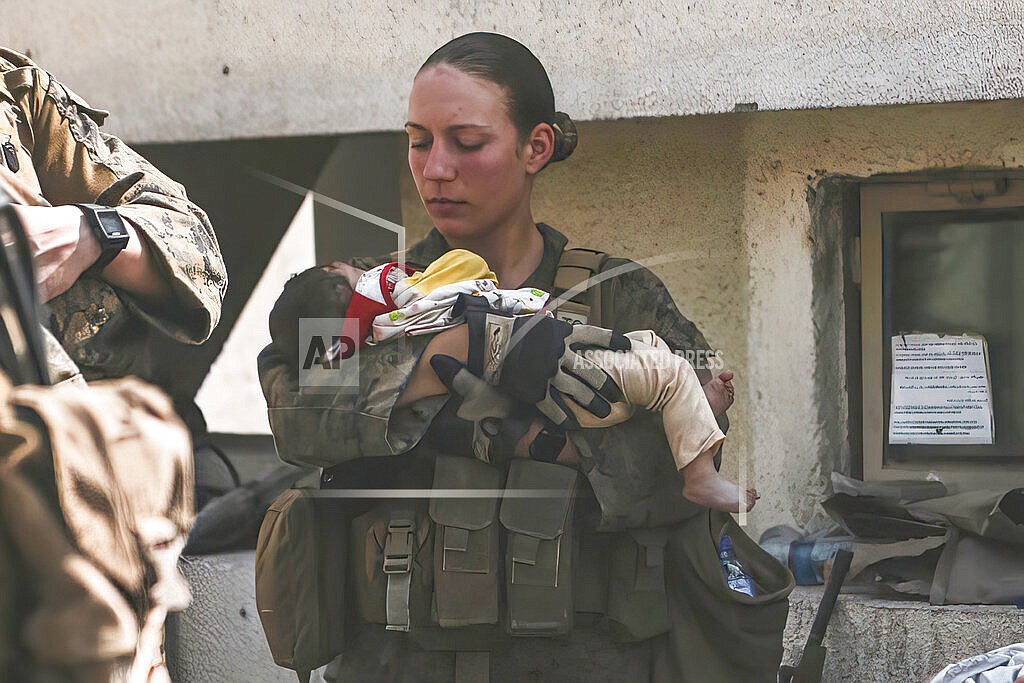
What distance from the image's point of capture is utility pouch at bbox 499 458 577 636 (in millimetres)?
1750

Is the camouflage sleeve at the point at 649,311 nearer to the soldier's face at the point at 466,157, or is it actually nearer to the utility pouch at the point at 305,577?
the soldier's face at the point at 466,157

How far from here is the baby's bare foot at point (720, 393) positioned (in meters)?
1.82

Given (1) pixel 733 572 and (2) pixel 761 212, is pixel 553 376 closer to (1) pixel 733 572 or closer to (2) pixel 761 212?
(1) pixel 733 572

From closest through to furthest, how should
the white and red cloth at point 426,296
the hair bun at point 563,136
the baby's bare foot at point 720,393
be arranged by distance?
the white and red cloth at point 426,296 → the baby's bare foot at point 720,393 → the hair bun at point 563,136

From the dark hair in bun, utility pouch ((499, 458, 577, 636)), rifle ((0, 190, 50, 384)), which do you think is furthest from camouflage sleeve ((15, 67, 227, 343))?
utility pouch ((499, 458, 577, 636))

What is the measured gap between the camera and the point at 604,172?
2.07 metres

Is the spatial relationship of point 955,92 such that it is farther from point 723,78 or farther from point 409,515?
point 409,515

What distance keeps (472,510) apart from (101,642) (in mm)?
549

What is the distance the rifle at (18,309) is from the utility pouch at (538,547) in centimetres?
70

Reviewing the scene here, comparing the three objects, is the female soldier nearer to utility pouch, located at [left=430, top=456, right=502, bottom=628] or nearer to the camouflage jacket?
utility pouch, located at [left=430, top=456, right=502, bottom=628]

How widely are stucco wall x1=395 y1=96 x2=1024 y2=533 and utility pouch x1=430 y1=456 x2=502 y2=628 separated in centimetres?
43

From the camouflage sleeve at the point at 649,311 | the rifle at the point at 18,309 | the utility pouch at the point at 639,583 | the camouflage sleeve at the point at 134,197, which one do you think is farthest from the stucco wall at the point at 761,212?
the rifle at the point at 18,309

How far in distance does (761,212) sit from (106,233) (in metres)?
1.08

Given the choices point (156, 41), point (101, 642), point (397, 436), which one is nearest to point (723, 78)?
point (397, 436)
